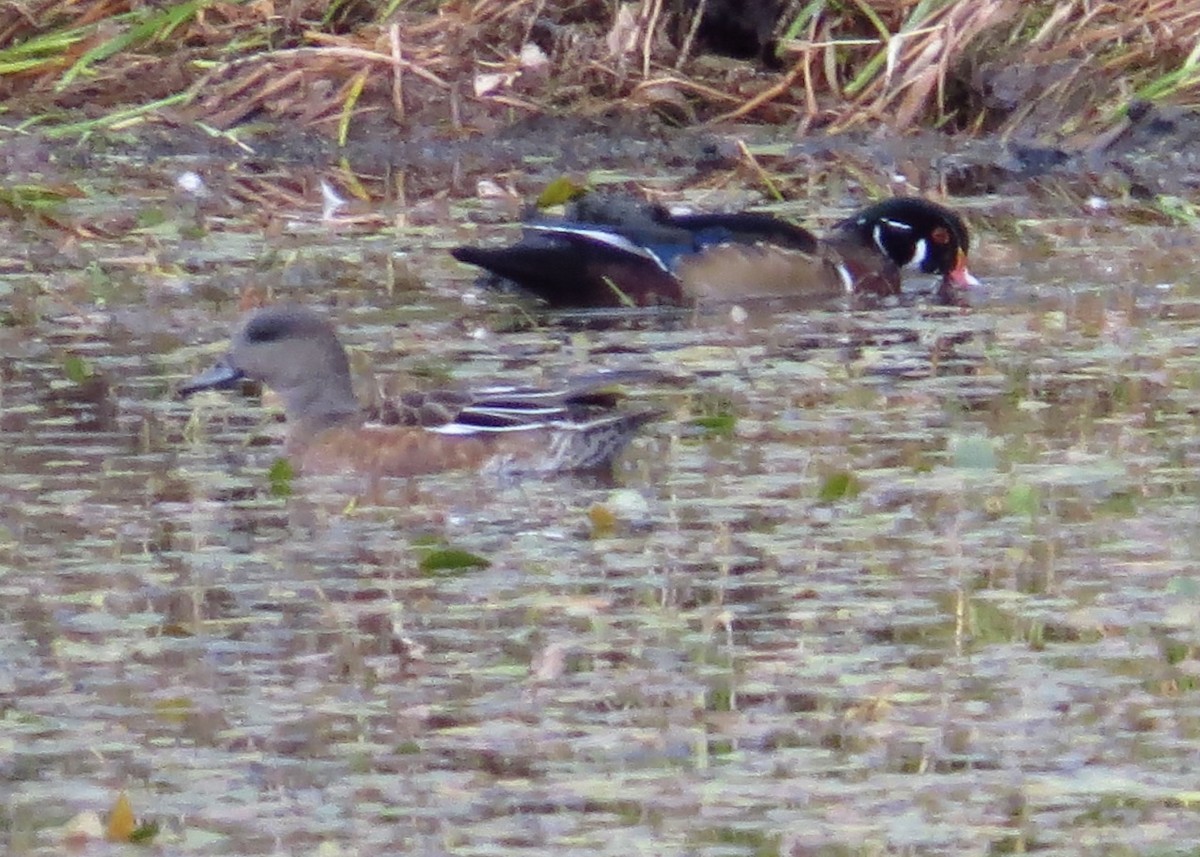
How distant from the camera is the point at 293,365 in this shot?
22.5 ft

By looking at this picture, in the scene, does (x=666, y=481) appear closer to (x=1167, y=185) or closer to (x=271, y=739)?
(x=271, y=739)

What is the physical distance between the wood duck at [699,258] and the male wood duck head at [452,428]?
95.5 inches

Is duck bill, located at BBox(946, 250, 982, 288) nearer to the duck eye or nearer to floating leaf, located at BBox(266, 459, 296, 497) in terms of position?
the duck eye

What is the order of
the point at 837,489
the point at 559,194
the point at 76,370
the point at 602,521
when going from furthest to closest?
the point at 559,194 < the point at 76,370 < the point at 837,489 < the point at 602,521

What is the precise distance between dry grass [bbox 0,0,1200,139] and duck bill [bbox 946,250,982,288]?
317 centimetres

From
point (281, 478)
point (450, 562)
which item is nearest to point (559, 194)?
point (281, 478)

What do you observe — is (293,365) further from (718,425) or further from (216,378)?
(718,425)

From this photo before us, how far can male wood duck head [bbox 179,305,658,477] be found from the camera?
641 cm

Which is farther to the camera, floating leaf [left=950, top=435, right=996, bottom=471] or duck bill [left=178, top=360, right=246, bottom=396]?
duck bill [left=178, top=360, right=246, bottom=396]

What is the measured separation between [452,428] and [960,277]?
11.1 feet

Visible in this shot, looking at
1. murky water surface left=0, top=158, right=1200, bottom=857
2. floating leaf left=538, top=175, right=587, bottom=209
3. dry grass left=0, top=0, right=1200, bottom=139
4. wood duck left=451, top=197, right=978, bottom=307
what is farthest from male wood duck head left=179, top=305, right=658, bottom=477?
dry grass left=0, top=0, right=1200, bottom=139

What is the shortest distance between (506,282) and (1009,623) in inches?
181

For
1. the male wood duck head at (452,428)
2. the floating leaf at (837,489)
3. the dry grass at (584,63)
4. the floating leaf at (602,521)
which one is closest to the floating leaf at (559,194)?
the dry grass at (584,63)

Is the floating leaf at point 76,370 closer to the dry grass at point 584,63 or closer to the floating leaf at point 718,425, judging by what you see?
the floating leaf at point 718,425
